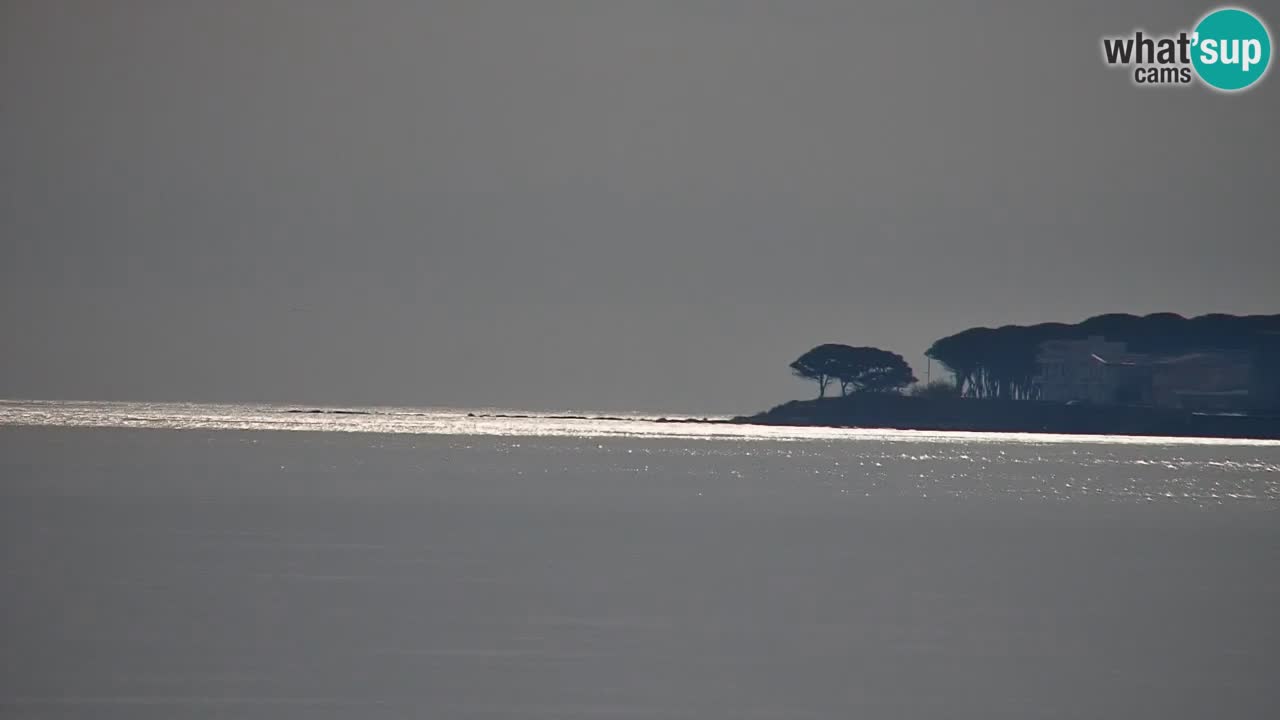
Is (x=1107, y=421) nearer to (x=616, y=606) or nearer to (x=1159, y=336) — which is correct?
(x=1159, y=336)

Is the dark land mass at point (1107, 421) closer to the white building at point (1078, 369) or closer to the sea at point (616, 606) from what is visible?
the white building at point (1078, 369)

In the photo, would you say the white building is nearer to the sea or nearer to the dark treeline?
the dark treeline

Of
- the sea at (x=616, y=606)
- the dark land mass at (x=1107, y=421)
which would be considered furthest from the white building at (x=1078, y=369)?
the sea at (x=616, y=606)

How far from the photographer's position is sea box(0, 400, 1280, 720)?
46.3 ft

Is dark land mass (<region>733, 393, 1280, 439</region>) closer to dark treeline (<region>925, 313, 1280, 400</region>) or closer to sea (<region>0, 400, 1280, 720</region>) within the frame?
dark treeline (<region>925, 313, 1280, 400</region>)

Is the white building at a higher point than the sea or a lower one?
higher

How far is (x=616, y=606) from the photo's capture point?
64.0 ft

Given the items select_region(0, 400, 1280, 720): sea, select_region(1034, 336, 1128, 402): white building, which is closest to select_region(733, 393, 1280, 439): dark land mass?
select_region(1034, 336, 1128, 402): white building

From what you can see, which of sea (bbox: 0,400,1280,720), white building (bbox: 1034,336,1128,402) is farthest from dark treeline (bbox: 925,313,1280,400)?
sea (bbox: 0,400,1280,720)

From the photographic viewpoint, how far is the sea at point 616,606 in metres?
14.1

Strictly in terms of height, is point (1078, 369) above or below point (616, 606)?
above

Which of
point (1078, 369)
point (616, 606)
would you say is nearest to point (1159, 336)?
point (1078, 369)

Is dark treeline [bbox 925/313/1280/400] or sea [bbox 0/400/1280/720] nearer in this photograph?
sea [bbox 0/400/1280/720]

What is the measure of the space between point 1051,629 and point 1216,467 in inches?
2724
